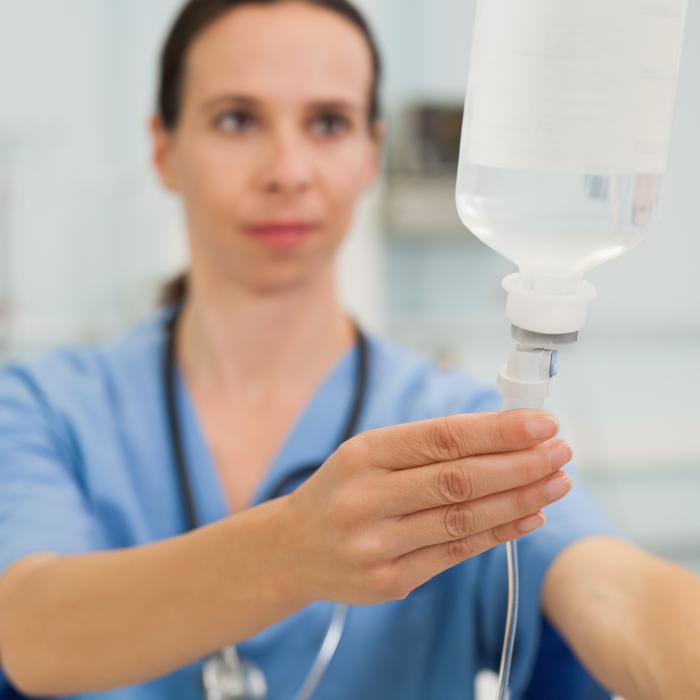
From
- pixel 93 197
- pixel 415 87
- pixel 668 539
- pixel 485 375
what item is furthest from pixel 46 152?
pixel 668 539

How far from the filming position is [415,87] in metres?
2.50

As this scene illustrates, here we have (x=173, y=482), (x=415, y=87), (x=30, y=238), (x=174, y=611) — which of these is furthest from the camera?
(x=415, y=87)

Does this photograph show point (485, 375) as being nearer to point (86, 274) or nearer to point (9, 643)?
point (86, 274)

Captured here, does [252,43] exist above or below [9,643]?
above

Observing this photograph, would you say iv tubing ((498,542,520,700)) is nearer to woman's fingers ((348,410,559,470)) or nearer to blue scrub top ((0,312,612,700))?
woman's fingers ((348,410,559,470))

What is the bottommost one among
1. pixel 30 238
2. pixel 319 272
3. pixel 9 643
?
pixel 9 643

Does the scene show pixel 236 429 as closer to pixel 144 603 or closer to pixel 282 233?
pixel 282 233

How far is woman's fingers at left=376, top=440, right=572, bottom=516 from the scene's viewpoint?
49 centimetres

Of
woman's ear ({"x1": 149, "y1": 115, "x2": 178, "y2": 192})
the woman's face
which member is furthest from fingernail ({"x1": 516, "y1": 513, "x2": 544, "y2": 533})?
woman's ear ({"x1": 149, "y1": 115, "x2": 178, "y2": 192})

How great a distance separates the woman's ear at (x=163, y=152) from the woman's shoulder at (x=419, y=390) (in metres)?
0.37

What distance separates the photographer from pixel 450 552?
0.54 metres

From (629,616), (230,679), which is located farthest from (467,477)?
(230,679)

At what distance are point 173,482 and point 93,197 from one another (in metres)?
1.48

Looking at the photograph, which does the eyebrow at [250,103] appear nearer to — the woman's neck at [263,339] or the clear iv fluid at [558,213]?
the woman's neck at [263,339]
